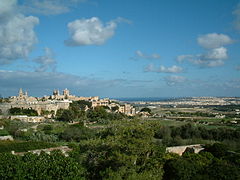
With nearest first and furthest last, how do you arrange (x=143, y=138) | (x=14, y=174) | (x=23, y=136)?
(x=14, y=174) < (x=143, y=138) < (x=23, y=136)

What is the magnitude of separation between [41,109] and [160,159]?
52293 millimetres

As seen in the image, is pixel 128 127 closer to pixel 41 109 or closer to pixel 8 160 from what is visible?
pixel 8 160

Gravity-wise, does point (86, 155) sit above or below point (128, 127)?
below

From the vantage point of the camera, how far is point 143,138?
46.0ft

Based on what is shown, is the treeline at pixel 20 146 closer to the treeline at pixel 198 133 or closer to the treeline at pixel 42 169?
the treeline at pixel 42 169

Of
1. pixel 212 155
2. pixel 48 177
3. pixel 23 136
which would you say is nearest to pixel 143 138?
pixel 48 177

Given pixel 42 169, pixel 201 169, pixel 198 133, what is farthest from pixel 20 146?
pixel 198 133

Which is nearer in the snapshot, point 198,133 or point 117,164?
point 117,164

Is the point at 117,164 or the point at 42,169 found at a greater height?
the point at 117,164

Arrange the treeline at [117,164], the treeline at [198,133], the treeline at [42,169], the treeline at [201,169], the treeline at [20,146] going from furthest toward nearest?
the treeline at [198,133] < the treeline at [20,146] < the treeline at [201,169] < the treeline at [42,169] < the treeline at [117,164]

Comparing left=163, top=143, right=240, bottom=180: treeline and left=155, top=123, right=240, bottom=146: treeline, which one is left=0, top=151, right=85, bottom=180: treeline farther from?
left=155, top=123, right=240, bottom=146: treeline

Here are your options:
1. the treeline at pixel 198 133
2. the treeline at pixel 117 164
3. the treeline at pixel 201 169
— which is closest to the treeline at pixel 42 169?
the treeline at pixel 117 164

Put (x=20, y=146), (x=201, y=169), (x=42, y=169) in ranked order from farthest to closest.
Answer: (x=20, y=146) → (x=201, y=169) → (x=42, y=169)

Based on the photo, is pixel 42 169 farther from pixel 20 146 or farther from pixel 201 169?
pixel 20 146
